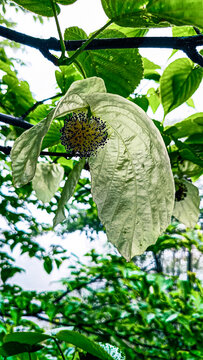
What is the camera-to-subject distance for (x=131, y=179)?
0.32 meters

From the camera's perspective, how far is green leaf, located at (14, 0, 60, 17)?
1.02 feet

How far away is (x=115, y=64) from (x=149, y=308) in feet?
3.92

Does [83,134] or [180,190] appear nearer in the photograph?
[83,134]

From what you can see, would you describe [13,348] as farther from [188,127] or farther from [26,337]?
[188,127]

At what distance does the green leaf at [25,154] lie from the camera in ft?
0.85

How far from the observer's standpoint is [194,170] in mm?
561

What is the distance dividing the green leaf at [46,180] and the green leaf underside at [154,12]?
0.37 m

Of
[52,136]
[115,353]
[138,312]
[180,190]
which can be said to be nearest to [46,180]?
[52,136]

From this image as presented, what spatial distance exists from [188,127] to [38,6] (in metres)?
0.29

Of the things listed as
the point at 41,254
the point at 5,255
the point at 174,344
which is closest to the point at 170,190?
the point at 41,254

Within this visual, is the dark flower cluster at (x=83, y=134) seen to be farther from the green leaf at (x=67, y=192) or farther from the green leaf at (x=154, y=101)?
the green leaf at (x=154, y=101)

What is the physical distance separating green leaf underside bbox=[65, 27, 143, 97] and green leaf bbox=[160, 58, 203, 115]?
11 centimetres

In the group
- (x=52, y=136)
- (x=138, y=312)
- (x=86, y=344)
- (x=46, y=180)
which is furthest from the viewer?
(x=138, y=312)

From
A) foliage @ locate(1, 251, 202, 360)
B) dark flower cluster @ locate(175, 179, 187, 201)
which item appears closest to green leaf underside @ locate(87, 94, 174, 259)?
dark flower cluster @ locate(175, 179, 187, 201)
